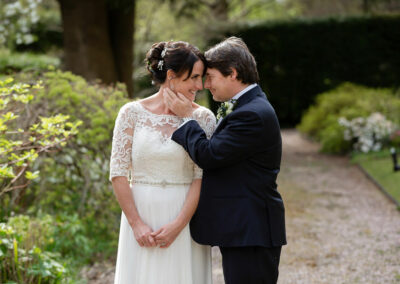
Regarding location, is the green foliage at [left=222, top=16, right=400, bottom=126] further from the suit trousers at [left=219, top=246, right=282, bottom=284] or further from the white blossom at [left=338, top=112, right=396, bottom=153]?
the suit trousers at [left=219, top=246, right=282, bottom=284]

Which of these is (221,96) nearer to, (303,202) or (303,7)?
(303,202)

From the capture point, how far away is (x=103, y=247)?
16.7 feet

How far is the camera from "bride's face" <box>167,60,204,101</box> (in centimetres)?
258

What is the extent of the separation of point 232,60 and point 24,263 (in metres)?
2.34

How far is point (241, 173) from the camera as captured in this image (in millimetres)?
2502

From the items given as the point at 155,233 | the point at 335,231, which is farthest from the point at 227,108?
the point at 335,231

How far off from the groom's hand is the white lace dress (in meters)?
0.09

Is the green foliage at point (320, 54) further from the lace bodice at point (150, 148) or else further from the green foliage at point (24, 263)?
the lace bodice at point (150, 148)

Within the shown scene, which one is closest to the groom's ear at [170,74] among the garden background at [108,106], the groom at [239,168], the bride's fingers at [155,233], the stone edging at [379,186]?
the groom at [239,168]

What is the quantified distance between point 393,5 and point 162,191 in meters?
24.9

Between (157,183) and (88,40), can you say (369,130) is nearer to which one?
(88,40)

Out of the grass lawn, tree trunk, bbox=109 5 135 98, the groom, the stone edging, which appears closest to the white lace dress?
the groom

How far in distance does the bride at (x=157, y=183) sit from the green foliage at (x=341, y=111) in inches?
382

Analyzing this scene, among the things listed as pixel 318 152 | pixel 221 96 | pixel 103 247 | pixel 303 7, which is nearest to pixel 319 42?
pixel 318 152
